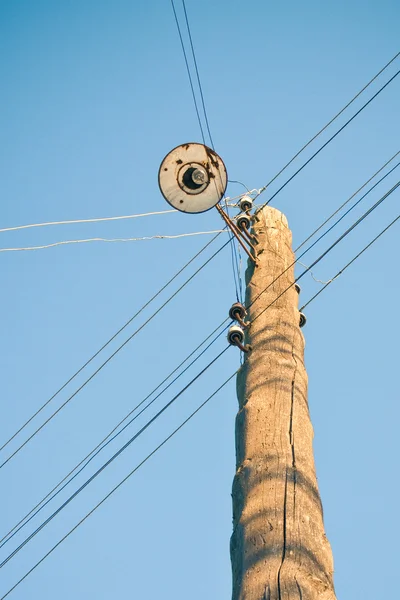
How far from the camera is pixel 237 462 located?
334 centimetres

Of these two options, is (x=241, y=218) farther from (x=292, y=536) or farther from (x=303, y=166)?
(x=292, y=536)

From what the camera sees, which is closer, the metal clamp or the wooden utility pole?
the wooden utility pole

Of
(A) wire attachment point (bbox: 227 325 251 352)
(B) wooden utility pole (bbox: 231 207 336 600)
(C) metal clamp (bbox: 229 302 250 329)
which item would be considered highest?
(C) metal clamp (bbox: 229 302 250 329)

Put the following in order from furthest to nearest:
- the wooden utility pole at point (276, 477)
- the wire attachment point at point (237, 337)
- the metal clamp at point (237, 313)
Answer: the metal clamp at point (237, 313) < the wire attachment point at point (237, 337) < the wooden utility pole at point (276, 477)

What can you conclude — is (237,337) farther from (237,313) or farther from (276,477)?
(276,477)

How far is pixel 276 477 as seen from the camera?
3008 millimetres

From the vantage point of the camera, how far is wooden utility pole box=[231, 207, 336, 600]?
8.48 feet

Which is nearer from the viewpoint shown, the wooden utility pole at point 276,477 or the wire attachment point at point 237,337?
the wooden utility pole at point 276,477

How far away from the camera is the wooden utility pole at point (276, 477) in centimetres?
258

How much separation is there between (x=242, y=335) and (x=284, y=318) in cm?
28

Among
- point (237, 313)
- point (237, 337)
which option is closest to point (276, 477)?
point (237, 337)

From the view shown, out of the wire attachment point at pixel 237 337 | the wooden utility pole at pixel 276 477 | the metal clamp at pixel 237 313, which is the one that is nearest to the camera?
the wooden utility pole at pixel 276 477

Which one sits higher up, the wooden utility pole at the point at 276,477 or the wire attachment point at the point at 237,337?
the wire attachment point at the point at 237,337

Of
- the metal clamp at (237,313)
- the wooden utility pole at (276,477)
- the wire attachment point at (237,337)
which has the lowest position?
the wooden utility pole at (276,477)
